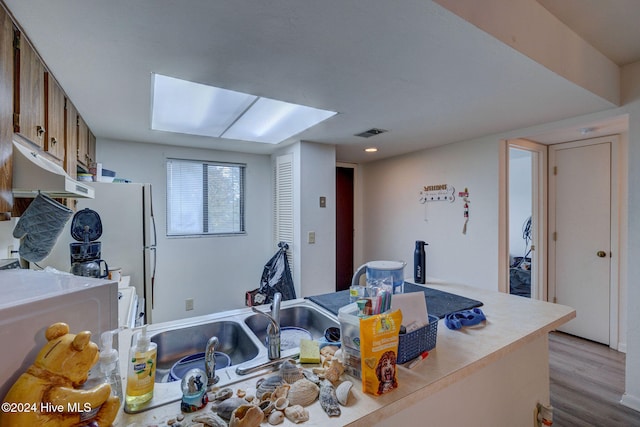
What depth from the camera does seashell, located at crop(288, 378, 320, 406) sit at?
83 cm

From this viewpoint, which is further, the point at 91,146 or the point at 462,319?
the point at 91,146

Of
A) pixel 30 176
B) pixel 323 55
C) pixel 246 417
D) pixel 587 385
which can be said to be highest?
pixel 323 55

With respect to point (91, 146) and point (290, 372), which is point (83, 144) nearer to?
point (91, 146)

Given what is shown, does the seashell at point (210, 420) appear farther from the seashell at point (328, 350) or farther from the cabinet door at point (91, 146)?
the cabinet door at point (91, 146)

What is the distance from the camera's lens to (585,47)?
181 cm

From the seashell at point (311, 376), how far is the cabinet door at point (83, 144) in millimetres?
2432

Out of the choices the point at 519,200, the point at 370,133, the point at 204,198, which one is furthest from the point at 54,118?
the point at 519,200

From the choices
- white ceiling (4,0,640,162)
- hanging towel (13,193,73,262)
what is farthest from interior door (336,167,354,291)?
hanging towel (13,193,73,262)

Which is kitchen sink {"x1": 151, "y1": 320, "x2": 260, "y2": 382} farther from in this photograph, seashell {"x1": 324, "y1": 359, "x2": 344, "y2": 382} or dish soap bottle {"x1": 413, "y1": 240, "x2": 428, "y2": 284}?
dish soap bottle {"x1": 413, "y1": 240, "x2": 428, "y2": 284}

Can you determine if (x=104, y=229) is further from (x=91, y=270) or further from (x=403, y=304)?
→ (x=403, y=304)

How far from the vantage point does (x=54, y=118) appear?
167 cm

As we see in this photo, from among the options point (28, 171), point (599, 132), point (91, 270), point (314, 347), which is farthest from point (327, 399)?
point (599, 132)

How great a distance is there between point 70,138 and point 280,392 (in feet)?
7.32

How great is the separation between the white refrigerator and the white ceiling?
0.61 meters
